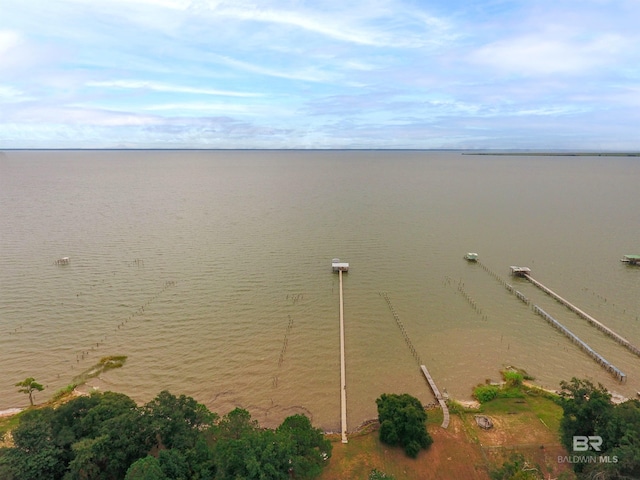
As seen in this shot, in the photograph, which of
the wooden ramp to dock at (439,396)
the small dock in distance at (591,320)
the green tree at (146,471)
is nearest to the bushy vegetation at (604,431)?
the wooden ramp to dock at (439,396)

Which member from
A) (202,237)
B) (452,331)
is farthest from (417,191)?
(452,331)

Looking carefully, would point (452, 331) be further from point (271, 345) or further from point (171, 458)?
point (171, 458)

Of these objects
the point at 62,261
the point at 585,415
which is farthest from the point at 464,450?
the point at 62,261

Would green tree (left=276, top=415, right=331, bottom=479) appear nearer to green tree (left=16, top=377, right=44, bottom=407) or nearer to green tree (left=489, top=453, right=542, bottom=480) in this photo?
green tree (left=489, top=453, right=542, bottom=480)

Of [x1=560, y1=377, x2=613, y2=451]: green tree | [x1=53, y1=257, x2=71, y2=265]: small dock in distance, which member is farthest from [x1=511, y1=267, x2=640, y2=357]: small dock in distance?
[x1=53, y1=257, x2=71, y2=265]: small dock in distance

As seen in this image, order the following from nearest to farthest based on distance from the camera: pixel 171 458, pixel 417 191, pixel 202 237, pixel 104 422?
pixel 171 458
pixel 104 422
pixel 202 237
pixel 417 191

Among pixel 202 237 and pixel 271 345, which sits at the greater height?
pixel 202 237
